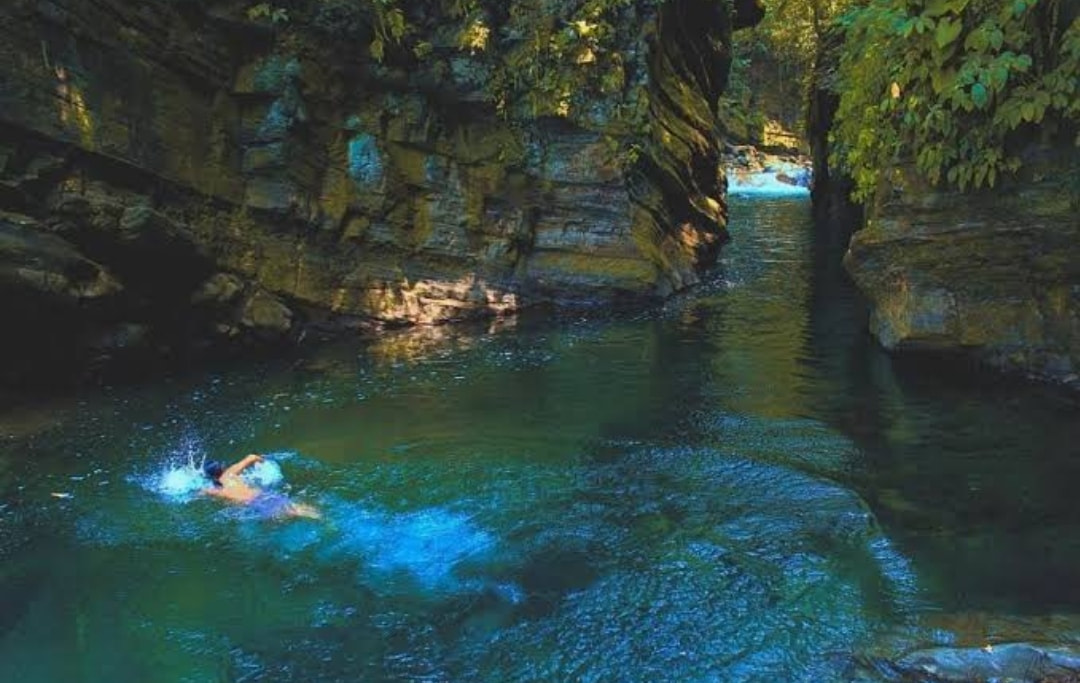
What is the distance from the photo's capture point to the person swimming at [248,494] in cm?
910

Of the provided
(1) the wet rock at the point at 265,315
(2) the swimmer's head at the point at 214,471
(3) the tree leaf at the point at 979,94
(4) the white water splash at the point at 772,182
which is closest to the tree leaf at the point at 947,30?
(3) the tree leaf at the point at 979,94

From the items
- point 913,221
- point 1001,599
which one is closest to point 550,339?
point 913,221

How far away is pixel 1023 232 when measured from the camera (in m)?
11.4

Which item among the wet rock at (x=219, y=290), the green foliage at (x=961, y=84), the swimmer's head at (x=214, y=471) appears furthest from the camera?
the wet rock at (x=219, y=290)

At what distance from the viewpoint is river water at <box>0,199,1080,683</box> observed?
6.71 meters

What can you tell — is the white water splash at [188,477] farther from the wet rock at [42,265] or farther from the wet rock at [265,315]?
the wet rock at [265,315]

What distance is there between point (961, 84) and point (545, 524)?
22.9ft

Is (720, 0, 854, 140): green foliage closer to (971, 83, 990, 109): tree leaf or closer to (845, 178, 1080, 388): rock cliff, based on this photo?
(845, 178, 1080, 388): rock cliff

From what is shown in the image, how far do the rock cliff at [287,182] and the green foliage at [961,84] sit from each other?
618 centimetres

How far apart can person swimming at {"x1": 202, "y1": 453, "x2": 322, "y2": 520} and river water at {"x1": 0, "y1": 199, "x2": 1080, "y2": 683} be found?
204mm

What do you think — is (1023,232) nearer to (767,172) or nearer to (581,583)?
(581,583)

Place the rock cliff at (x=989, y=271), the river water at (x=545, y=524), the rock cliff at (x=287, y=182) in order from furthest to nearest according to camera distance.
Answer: the rock cliff at (x=287, y=182)
the rock cliff at (x=989, y=271)
the river water at (x=545, y=524)

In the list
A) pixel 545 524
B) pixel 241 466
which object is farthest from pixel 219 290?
pixel 545 524

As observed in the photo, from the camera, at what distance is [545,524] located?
28.5 ft
